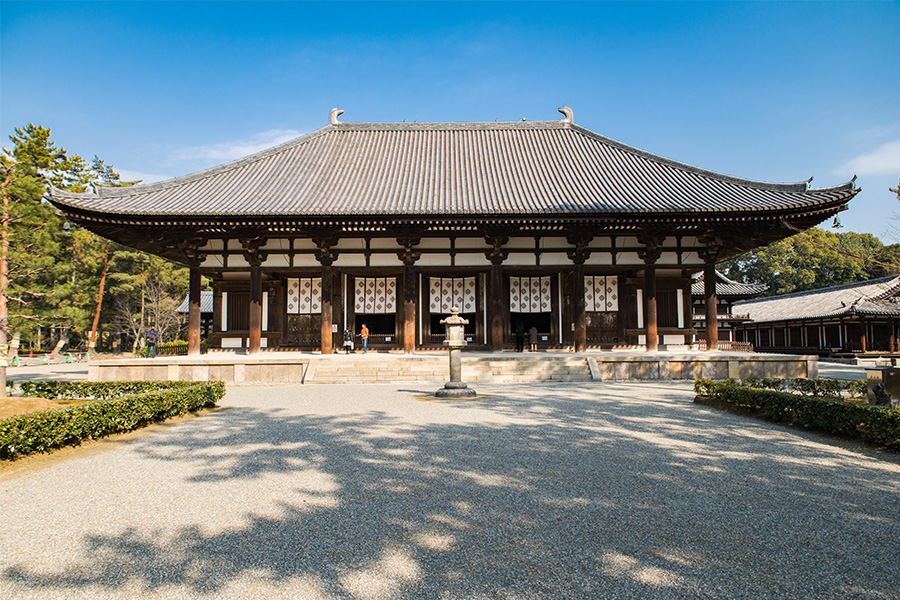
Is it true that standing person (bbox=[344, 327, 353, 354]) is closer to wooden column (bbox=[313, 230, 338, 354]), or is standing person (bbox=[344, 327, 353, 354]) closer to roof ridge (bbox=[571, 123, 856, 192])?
wooden column (bbox=[313, 230, 338, 354])

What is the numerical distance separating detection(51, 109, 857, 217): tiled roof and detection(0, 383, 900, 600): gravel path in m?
9.52

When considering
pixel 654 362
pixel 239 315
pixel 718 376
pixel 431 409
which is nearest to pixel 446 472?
pixel 431 409

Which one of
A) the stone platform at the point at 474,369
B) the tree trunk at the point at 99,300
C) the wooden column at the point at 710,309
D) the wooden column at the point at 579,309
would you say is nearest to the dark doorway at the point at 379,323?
the stone platform at the point at 474,369

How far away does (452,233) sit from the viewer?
16.4 metres

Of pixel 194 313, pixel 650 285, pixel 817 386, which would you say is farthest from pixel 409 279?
pixel 817 386

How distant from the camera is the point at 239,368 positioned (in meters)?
14.4

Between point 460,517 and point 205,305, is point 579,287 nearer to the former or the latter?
point 460,517

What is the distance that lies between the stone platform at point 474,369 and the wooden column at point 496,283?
1.54 meters

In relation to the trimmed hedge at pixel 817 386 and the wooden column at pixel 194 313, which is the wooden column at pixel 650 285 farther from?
the wooden column at pixel 194 313

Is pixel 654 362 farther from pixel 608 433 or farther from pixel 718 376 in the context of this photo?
pixel 608 433

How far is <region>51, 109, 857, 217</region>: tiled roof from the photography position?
14797 millimetres

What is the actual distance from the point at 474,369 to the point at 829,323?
2766cm

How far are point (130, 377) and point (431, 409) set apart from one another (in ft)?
34.1

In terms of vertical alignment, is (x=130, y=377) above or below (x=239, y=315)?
below
